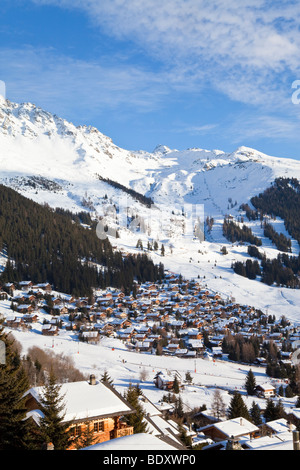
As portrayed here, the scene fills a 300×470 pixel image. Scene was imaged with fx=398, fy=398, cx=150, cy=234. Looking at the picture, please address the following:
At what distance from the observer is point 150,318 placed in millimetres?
102500

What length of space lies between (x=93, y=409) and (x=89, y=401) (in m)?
0.63

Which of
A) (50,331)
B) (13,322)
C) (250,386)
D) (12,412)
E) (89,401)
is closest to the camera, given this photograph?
(12,412)

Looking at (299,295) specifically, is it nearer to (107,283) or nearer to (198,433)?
(107,283)

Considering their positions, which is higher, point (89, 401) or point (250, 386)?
point (89, 401)

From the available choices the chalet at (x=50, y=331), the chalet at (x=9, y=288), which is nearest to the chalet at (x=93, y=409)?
the chalet at (x=50, y=331)

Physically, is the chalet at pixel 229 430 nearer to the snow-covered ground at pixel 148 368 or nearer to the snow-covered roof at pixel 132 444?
the snow-covered ground at pixel 148 368

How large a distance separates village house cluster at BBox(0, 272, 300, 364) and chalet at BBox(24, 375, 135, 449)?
195 feet

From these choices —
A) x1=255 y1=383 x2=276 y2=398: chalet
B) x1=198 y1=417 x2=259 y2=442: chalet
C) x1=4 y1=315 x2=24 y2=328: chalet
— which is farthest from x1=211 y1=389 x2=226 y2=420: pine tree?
x1=4 y1=315 x2=24 y2=328: chalet

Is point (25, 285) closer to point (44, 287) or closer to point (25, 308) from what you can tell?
point (44, 287)

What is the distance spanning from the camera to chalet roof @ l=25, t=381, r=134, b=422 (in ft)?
49.8

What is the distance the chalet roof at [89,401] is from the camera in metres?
15.2

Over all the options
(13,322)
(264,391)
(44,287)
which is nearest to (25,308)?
(13,322)
